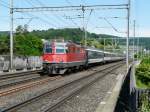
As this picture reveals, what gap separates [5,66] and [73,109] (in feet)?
96.8

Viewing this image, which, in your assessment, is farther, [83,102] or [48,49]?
[48,49]

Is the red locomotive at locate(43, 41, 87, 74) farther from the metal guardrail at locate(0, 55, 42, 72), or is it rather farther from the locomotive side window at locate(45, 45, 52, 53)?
the metal guardrail at locate(0, 55, 42, 72)

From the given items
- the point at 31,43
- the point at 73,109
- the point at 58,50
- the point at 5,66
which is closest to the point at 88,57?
the point at 5,66

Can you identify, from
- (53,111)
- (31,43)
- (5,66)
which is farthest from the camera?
(31,43)

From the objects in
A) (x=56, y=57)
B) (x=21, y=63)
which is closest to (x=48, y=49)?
(x=56, y=57)

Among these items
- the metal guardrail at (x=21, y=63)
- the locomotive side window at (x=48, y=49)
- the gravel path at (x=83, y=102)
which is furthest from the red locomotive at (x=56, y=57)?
the gravel path at (x=83, y=102)

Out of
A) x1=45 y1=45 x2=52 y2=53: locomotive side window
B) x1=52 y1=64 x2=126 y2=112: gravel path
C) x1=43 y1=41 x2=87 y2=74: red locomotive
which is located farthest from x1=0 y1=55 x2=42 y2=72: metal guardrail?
x1=52 y1=64 x2=126 y2=112: gravel path

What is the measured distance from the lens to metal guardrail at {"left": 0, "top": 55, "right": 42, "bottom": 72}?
45.0m

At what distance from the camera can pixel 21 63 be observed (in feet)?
162

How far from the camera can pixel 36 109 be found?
16094 mm

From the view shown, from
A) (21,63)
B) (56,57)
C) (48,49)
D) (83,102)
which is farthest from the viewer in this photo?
(21,63)

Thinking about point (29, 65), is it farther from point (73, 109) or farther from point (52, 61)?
point (73, 109)

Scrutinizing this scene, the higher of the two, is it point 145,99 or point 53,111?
point 145,99

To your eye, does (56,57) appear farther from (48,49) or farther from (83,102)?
(83,102)
